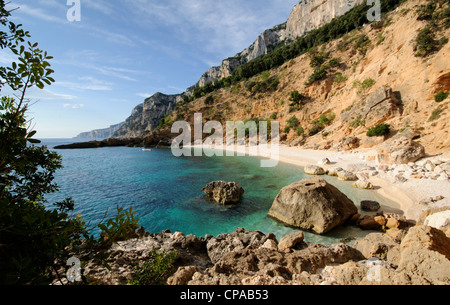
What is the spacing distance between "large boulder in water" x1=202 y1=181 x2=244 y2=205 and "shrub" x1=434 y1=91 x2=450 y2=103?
2223 cm

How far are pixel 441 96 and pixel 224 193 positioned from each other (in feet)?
77.6

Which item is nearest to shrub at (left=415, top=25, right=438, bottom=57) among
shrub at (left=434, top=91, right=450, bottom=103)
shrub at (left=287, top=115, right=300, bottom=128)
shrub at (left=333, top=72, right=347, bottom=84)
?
shrub at (left=434, top=91, right=450, bottom=103)

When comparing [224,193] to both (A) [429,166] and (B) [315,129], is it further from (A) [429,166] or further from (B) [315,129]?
(B) [315,129]

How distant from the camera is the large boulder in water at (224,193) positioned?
1246 centimetres

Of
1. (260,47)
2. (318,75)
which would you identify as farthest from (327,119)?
(260,47)

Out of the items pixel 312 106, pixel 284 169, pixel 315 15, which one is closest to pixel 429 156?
pixel 284 169

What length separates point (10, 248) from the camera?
1.49 meters

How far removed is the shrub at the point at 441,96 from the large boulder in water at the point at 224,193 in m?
22.2

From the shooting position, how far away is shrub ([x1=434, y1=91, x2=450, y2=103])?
18041 millimetres

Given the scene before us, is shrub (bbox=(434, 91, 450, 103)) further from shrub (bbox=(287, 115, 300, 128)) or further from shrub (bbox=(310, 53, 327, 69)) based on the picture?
shrub (bbox=(310, 53, 327, 69))

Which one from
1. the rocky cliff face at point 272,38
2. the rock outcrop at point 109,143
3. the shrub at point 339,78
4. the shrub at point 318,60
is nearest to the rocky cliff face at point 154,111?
the rocky cliff face at point 272,38

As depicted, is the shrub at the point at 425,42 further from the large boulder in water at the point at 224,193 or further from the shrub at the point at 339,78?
the large boulder in water at the point at 224,193

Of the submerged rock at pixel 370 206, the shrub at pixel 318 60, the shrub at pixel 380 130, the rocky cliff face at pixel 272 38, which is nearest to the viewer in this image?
the submerged rock at pixel 370 206
